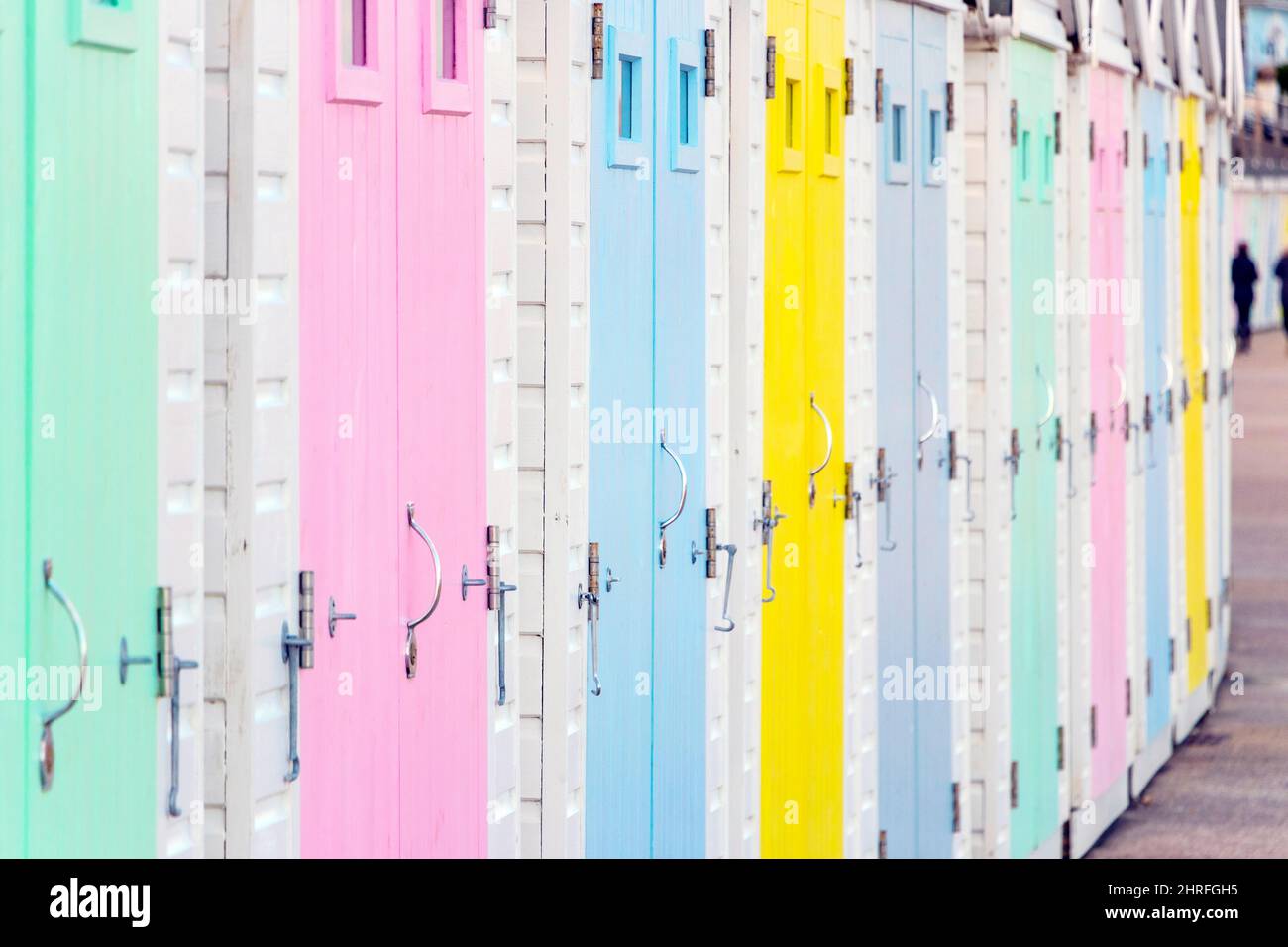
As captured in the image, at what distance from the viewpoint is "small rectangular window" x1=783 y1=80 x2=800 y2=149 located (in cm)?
616

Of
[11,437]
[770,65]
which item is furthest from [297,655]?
[770,65]

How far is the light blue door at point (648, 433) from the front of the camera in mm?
4984

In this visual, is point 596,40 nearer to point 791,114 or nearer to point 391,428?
point 391,428

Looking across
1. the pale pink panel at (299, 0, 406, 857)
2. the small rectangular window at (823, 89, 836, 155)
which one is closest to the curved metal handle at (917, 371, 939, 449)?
the small rectangular window at (823, 89, 836, 155)

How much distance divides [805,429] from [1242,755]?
17.4 feet

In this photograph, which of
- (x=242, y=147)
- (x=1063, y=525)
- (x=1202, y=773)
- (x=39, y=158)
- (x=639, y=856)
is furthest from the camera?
(x=1202, y=773)

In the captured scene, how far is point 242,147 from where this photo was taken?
3.54 m

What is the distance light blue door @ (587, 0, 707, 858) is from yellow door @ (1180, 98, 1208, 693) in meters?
6.55

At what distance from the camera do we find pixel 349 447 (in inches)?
153

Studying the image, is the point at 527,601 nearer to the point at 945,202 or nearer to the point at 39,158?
the point at 39,158

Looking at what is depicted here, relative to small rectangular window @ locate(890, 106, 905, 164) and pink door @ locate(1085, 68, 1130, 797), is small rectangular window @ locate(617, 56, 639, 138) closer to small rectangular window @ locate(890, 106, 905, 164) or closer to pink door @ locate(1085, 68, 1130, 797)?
small rectangular window @ locate(890, 106, 905, 164)

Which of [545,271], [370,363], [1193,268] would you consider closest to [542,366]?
[545,271]

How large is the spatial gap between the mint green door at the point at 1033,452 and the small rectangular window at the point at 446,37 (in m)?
4.25
